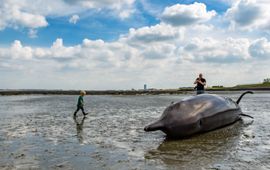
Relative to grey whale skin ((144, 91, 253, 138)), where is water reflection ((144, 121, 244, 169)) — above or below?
below

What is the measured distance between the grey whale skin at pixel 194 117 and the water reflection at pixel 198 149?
1.04ft

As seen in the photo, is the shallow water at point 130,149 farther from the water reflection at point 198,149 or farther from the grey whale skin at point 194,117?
the grey whale skin at point 194,117

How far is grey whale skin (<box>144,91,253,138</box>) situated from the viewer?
12641 mm

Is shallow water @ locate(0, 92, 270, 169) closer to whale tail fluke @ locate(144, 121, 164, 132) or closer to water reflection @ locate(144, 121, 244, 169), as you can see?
water reflection @ locate(144, 121, 244, 169)

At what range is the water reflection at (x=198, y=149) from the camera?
31.3ft

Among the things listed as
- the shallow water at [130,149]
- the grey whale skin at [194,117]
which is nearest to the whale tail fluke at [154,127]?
the grey whale skin at [194,117]

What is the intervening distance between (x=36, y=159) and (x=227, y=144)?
19.9 ft

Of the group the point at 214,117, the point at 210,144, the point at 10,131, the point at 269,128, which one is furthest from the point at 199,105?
the point at 10,131

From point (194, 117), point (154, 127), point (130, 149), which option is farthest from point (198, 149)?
point (194, 117)

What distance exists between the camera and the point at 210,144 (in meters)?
12.0

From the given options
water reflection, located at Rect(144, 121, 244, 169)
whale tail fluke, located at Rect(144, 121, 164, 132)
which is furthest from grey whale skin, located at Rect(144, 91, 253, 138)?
water reflection, located at Rect(144, 121, 244, 169)

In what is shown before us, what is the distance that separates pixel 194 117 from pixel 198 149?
236 centimetres

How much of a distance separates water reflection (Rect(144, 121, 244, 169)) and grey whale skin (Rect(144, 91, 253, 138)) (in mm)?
316

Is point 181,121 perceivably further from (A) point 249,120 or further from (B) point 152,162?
(A) point 249,120
